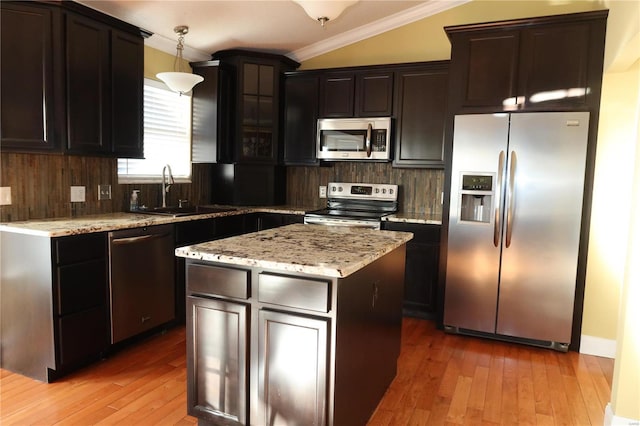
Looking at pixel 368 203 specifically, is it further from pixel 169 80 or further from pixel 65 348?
pixel 65 348

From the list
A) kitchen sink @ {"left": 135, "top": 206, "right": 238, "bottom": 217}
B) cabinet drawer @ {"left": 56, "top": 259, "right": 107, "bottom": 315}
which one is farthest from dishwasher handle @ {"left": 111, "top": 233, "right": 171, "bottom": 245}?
kitchen sink @ {"left": 135, "top": 206, "right": 238, "bottom": 217}

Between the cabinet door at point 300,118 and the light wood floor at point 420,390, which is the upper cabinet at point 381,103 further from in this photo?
the light wood floor at point 420,390

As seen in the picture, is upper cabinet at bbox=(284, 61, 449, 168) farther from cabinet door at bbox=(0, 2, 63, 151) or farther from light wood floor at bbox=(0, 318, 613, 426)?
cabinet door at bbox=(0, 2, 63, 151)

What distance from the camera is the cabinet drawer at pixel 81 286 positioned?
2.56 metres

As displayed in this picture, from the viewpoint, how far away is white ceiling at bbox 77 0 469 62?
3.40 meters

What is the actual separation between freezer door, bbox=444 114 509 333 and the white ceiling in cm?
146

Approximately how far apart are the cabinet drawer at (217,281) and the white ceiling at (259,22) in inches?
90.7

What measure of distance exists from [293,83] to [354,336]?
323 cm

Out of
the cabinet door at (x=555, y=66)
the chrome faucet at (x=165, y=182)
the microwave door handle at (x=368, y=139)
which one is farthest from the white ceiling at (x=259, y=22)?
the cabinet door at (x=555, y=66)

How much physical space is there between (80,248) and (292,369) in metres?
1.64

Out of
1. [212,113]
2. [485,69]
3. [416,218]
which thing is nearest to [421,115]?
[485,69]

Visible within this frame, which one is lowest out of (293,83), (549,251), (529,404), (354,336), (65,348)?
(529,404)

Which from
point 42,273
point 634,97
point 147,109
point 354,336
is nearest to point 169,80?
point 147,109

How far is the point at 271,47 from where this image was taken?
4.51 metres
